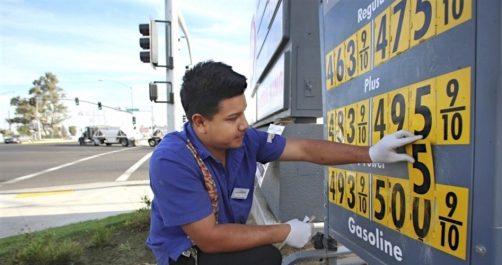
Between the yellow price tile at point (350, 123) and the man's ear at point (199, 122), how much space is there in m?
0.70

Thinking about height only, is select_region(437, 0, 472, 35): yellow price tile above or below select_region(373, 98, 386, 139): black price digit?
above

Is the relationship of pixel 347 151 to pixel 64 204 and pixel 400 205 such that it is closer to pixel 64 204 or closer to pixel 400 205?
pixel 400 205

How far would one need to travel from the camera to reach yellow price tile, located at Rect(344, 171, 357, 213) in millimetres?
2025

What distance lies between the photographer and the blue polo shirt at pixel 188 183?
1761 millimetres

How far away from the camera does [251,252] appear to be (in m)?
1.88

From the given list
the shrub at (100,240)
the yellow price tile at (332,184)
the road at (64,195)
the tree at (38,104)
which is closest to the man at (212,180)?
the yellow price tile at (332,184)

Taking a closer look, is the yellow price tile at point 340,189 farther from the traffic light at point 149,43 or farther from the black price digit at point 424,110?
the traffic light at point 149,43

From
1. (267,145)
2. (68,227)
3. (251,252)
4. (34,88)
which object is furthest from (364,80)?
(34,88)

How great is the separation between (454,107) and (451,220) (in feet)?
1.15

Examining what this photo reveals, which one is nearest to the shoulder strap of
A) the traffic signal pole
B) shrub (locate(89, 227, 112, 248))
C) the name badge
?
the name badge

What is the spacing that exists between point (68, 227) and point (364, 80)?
6303 millimetres

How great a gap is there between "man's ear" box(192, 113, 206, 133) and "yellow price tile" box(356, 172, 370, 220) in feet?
2.51

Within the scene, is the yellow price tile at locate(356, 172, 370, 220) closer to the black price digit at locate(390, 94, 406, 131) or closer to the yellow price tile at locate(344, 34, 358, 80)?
the black price digit at locate(390, 94, 406, 131)

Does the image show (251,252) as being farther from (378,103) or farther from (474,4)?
(474,4)
